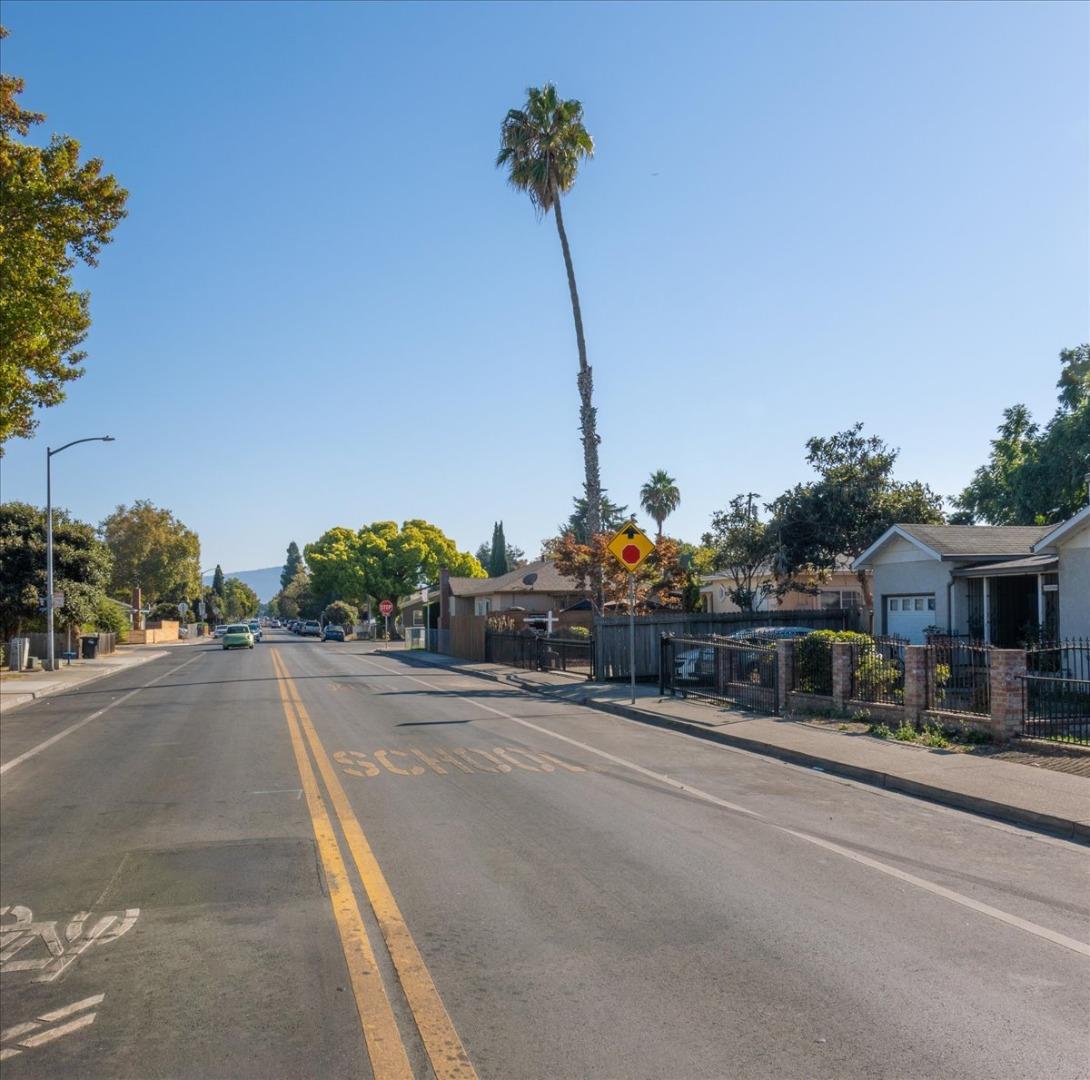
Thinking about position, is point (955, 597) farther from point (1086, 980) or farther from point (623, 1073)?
point (623, 1073)

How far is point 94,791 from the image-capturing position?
38.0ft

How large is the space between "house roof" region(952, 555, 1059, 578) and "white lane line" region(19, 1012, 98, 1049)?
67.0 ft

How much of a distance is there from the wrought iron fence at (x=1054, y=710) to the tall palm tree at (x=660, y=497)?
195 ft

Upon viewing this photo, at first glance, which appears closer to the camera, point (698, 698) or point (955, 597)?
point (698, 698)

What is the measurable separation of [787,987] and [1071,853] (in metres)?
4.41

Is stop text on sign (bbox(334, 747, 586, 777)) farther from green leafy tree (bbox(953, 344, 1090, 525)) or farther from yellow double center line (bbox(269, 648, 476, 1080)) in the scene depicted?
green leafy tree (bbox(953, 344, 1090, 525))

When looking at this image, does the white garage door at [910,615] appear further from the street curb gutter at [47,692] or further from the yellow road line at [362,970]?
the street curb gutter at [47,692]

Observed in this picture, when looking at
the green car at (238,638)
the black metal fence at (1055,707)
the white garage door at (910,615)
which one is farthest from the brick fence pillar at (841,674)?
the green car at (238,638)

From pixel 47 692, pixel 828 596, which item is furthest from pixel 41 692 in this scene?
pixel 828 596

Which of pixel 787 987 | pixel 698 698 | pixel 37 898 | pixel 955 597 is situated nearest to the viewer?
pixel 787 987

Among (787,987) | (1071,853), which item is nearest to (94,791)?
(787,987)

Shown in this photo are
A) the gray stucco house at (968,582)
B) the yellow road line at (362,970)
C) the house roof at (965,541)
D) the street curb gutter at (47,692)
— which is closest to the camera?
the yellow road line at (362,970)

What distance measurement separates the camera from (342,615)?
10612 centimetres

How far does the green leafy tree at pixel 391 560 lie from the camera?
92.7m
